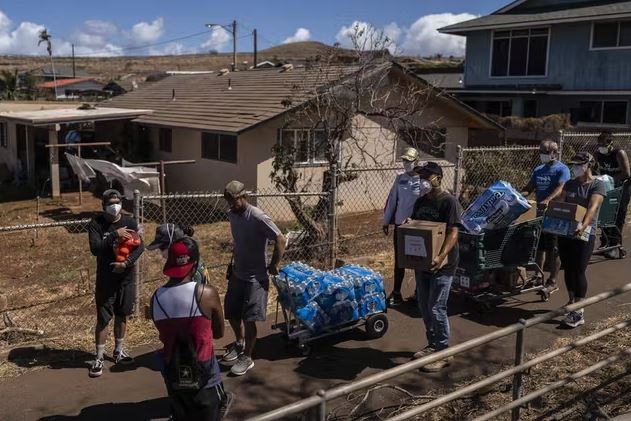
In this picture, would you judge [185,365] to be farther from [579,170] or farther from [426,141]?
[426,141]

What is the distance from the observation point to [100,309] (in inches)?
213

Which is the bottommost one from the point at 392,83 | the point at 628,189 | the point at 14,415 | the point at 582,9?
the point at 14,415

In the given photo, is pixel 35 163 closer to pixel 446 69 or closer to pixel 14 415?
pixel 14 415

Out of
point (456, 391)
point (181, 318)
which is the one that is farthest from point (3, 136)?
point (456, 391)

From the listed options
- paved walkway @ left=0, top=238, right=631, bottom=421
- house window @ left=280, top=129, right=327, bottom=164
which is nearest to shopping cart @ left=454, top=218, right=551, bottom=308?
paved walkway @ left=0, top=238, right=631, bottom=421

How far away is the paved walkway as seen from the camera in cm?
484

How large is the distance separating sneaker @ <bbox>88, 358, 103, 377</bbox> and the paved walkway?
0.06m

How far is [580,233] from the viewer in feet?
20.1

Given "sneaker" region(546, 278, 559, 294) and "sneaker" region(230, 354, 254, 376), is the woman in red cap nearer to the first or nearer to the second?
"sneaker" region(230, 354, 254, 376)

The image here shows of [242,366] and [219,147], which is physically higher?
[219,147]

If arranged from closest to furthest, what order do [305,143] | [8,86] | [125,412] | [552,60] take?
[125,412]
[305,143]
[552,60]
[8,86]

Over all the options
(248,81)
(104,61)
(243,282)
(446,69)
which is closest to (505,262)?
(243,282)

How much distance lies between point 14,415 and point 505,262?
4.65 meters

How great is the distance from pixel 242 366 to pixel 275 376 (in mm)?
283
